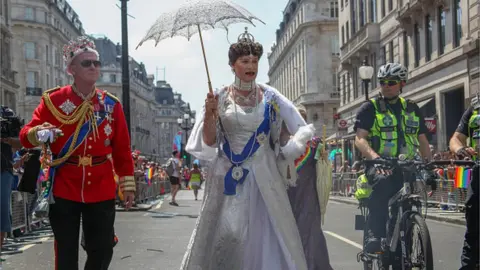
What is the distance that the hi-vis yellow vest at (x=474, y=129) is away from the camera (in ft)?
18.9

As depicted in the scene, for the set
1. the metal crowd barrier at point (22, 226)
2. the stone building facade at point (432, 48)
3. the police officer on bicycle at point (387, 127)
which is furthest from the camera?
the stone building facade at point (432, 48)

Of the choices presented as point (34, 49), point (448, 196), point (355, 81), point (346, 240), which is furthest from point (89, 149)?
point (34, 49)

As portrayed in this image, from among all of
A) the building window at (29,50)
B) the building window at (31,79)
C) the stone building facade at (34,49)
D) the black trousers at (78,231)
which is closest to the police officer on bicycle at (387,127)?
the black trousers at (78,231)

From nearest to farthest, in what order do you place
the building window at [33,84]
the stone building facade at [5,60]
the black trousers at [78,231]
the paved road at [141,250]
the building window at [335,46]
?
the black trousers at [78,231], the paved road at [141,250], the stone building facade at [5,60], the building window at [33,84], the building window at [335,46]

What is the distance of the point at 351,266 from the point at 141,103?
13275cm

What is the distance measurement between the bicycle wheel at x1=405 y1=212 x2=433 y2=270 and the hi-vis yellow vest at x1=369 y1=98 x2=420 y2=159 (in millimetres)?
898

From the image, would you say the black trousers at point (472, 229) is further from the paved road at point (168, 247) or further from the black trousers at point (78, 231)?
the black trousers at point (78, 231)

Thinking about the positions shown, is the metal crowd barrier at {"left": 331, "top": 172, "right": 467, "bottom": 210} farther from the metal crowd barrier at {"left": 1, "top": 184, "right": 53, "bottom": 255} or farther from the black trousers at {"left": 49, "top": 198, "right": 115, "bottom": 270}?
the black trousers at {"left": 49, "top": 198, "right": 115, "bottom": 270}

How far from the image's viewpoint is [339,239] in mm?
10383

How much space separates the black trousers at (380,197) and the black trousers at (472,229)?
608mm

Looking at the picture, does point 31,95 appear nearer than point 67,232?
No

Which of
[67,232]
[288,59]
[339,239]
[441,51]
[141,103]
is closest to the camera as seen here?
[67,232]

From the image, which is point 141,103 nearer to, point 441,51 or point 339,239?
point 441,51

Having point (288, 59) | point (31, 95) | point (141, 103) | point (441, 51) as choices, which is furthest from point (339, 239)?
point (141, 103)
